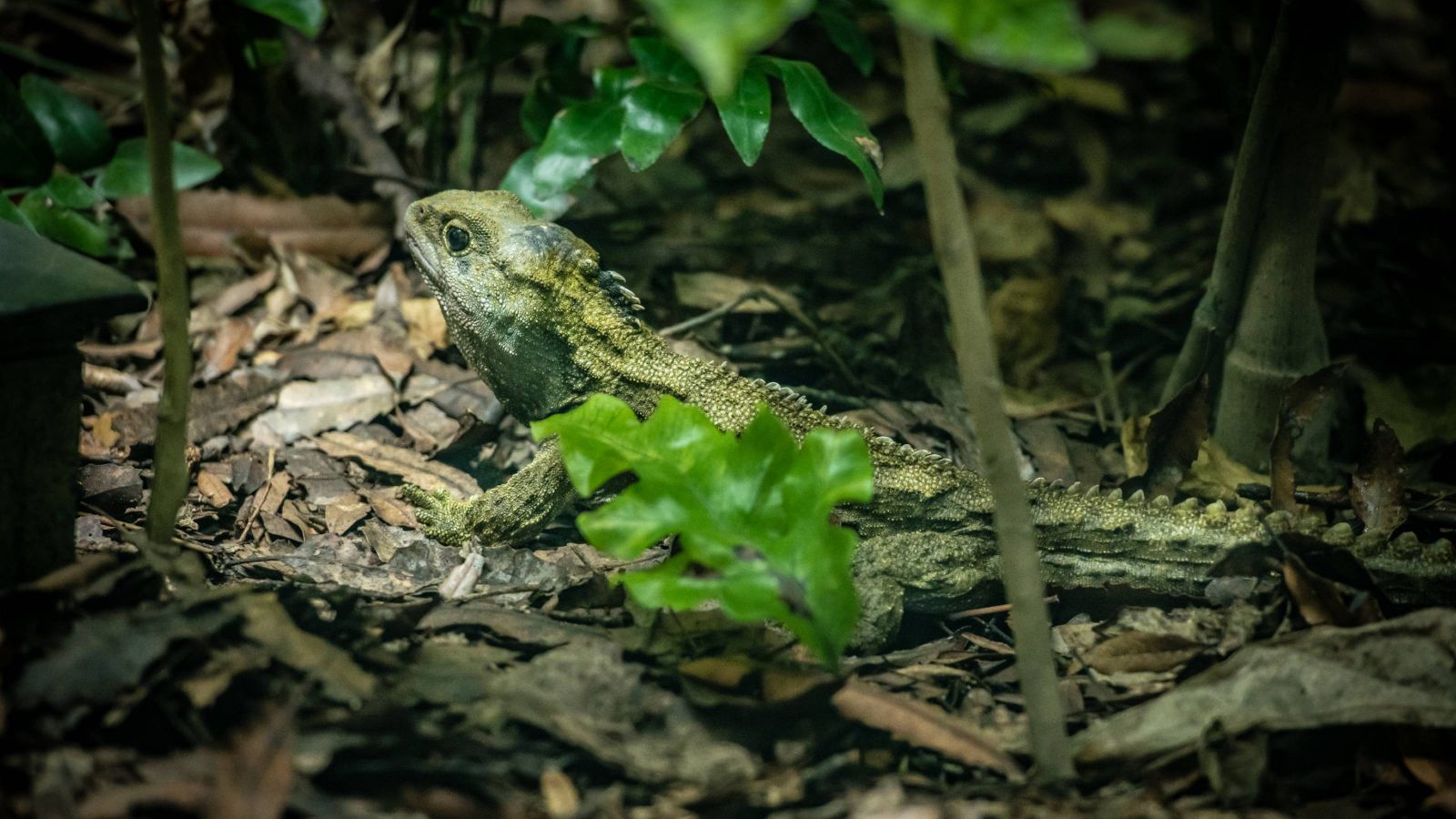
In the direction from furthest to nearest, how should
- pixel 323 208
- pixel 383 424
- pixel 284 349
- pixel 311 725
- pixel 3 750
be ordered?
pixel 323 208 → pixel 284 349 → pixel 383 424 → pixel 311 725 → pixel 3 750

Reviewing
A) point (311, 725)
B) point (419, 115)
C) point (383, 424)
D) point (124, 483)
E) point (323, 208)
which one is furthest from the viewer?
point (419, 115)

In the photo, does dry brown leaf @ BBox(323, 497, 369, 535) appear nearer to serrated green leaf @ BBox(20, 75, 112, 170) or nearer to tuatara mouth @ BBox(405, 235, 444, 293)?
tuatara mouth @ BBox(405, 235, 444, 293)

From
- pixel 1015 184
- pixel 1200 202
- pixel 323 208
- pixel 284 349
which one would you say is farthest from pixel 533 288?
pixel 1200 202

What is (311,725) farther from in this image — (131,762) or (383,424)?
(383,424)

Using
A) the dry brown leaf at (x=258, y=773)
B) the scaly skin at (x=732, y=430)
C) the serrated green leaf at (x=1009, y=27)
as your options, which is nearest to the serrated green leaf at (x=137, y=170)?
the scaly skin at (x=732, y=430)

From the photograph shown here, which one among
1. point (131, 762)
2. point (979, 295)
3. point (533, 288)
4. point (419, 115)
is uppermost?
point (419, 115)

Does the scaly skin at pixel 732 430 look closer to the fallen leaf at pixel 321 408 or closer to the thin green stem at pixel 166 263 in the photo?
the fallen leaf at pixel 321 408

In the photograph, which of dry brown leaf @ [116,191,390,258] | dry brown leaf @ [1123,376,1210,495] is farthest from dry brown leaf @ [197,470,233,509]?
dry brown leaf @ [1123,376,1210,495]

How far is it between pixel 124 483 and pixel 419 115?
10.7ft

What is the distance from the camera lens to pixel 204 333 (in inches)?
224

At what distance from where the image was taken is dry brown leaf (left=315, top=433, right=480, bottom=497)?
16.4 ft

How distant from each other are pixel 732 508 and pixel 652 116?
2.06 metres

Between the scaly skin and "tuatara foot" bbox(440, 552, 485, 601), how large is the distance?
0.27 m

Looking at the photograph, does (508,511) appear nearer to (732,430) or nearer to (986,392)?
(732,430)
